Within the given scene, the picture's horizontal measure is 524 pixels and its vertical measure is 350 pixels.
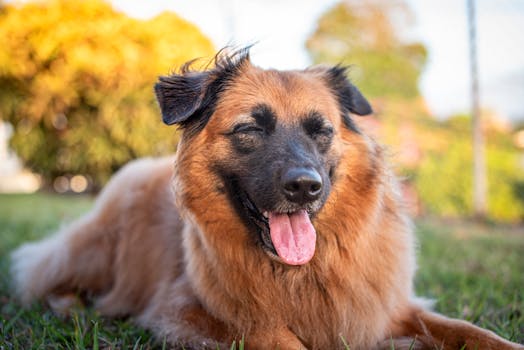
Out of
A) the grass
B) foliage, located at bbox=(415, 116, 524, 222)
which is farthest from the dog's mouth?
foliage, located at bbox=(415, 116, 524, 222)

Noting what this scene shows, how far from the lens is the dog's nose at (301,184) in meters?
2.32

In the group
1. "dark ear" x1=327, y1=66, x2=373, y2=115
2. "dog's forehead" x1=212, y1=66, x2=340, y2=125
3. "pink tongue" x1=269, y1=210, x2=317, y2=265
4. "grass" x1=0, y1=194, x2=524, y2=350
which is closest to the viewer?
"pink tongue" x1=269, y1=210, x2=317, y2=265

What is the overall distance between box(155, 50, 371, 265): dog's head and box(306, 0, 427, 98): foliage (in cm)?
1537

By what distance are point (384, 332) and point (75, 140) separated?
14.1 m

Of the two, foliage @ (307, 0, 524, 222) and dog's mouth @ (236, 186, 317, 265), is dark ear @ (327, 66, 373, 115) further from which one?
foliage @ (307, 0, 524, 222)

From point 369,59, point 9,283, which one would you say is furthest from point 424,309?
point 369,59

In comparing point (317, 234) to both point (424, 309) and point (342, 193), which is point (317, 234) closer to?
point (342, 193)

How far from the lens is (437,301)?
3438 mm

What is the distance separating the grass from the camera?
2605 millimetres

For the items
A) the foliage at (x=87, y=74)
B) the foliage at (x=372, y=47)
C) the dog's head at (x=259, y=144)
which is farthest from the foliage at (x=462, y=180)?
the dog's head at (x=259, y=144)

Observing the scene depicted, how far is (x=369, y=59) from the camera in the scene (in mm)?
18781

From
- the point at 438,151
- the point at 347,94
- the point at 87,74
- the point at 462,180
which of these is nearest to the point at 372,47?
the point at 438,151

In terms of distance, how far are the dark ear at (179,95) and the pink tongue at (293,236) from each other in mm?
828

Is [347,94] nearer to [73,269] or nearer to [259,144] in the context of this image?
[259,144]
